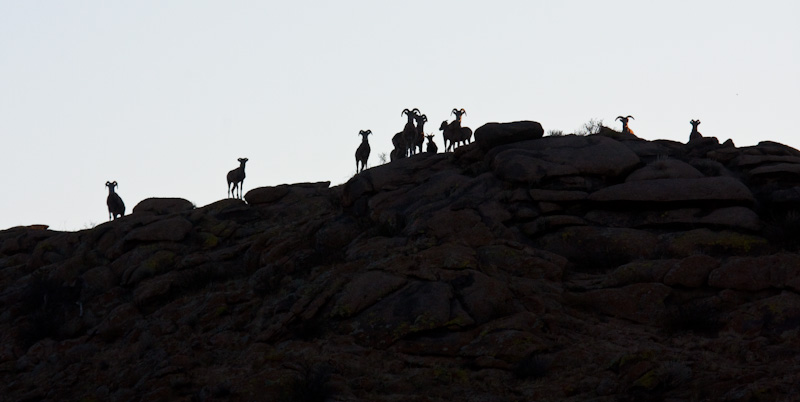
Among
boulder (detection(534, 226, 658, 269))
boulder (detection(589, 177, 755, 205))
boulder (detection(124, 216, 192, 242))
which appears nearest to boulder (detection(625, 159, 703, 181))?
boulder (detection(589, 177, 755, 205))

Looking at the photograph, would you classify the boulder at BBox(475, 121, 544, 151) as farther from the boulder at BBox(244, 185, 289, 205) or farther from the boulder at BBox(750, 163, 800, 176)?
the boulder at BBox(244, 185, 289, 205)

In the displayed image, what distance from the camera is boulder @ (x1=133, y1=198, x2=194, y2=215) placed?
28905mm

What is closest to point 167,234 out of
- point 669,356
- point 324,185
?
point 324,185

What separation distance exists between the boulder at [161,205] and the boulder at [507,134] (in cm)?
1158

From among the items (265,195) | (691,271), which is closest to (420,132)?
(265,195)

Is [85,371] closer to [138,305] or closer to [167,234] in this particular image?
[138,305]

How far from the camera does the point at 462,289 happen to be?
1528cm

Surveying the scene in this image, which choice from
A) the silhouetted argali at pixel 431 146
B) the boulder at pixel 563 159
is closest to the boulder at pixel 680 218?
the boulder at pixel 563 159

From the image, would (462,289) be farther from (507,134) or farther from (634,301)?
(507,134)

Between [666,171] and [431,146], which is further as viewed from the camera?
[431,146]

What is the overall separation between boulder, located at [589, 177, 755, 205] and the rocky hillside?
48 mm

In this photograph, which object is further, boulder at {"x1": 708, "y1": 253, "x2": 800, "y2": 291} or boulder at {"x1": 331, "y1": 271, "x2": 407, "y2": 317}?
boulder at {"x1": 331, "y1": 271, "x2": 407, "y2": 317}

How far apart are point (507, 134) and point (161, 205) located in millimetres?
13335

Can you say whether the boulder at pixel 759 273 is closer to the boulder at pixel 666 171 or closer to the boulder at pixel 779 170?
the boulder at pixel 666 171
